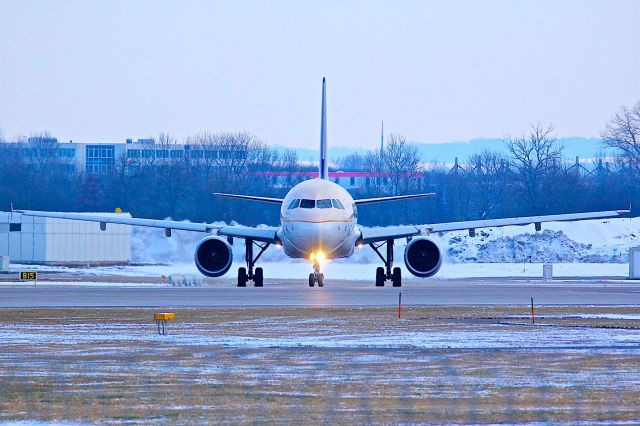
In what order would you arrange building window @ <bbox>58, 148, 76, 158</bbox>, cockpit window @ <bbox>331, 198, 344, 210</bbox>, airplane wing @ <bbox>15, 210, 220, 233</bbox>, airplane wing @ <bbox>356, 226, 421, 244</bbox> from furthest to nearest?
building window @ <bbox>58, 148, 76, 158</bbox>, airplane wing @ <bbox>15, 210, 220, 233</bbox>, airplane wing @ <bbox>356, 226, 421, 244</bbox>, cockpit window @ <bbox>331, 198, 344, 210</bbox>

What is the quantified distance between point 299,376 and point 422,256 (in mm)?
29673

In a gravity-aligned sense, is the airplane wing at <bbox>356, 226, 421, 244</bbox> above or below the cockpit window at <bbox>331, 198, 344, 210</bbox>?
below

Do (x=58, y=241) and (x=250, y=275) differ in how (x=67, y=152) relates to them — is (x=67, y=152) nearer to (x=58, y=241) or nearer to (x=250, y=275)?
(x=58, y=241)

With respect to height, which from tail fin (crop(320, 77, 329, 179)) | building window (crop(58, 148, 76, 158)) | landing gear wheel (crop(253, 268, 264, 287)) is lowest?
landing gear wheel (crop(253, 268, 264, 287))

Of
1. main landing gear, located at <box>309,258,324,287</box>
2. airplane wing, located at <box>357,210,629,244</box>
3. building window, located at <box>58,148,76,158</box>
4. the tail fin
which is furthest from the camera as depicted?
building window, located at <box>58,148,76,158</box>

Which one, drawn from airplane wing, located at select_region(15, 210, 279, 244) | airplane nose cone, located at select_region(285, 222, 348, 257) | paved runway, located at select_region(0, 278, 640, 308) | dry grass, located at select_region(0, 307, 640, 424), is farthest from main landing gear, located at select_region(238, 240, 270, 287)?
dry grass, located at select_region(0, 307, 640, 424)

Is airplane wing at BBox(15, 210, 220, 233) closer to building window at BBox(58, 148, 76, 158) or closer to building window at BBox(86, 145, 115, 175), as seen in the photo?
building window at BBox(58, 148, 76, 158)

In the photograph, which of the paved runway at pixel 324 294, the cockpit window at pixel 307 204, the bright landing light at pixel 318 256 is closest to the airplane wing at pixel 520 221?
the paved runway at pixel 324 294

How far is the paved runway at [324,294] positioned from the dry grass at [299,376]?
7897mm

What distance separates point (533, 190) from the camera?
105938mm

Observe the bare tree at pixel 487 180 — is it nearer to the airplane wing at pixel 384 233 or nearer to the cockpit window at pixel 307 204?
the airplane wing at pixel 384 233

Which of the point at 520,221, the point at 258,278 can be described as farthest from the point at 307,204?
the point at 520,221

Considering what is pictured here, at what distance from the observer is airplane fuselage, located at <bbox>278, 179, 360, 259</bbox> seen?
4688 cm

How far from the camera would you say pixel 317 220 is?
153ft
